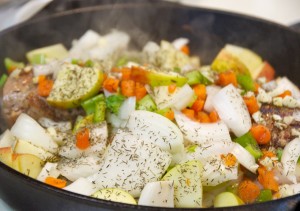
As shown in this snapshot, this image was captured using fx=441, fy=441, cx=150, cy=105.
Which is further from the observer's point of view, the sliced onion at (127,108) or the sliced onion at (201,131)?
the sliced onion at (127,108)

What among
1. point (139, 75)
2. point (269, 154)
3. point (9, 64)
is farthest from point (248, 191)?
point (9, 64)

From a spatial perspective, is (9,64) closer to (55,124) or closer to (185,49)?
(55,124)

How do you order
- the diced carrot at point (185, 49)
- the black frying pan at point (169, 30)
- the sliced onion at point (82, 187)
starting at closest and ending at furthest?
the sliced onion at point (82, 187)
the black frying pan at point (169, 30)
the diced carrot at point (185, 49)

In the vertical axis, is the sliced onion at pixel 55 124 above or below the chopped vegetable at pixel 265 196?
above

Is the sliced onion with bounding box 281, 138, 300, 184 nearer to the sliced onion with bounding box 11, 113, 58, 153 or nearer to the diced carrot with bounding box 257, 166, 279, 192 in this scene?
the diced carrot with bounding box 257, 166, 279, 192

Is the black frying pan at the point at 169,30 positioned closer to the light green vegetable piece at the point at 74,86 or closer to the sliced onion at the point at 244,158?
the light green vegetable piece at the point at 74,86

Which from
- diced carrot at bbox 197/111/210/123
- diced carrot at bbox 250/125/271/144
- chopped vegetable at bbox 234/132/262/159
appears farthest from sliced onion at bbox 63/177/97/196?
diced carrot at bbox 250/125/271/144

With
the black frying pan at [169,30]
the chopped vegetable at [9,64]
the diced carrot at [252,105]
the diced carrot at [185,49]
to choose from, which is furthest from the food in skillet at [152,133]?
the diced carrot at [185,49]
